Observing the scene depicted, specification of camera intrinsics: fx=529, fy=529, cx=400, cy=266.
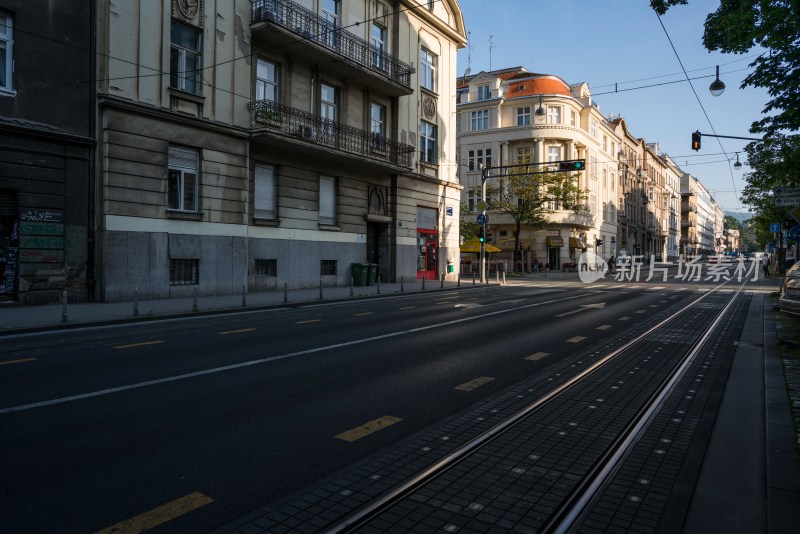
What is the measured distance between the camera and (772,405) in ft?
18.4

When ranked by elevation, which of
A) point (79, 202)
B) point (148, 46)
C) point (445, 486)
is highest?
point (148, 46)

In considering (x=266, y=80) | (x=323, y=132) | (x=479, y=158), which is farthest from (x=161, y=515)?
(x=479, y=158)

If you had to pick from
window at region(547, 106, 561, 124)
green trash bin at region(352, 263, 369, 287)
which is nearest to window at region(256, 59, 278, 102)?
green trash bin at region(352, 263, 369, 287)

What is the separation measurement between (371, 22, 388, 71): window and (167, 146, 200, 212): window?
10.8m

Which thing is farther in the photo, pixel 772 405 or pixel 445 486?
pixel 772 405

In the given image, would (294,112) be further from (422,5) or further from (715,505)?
(715,505)

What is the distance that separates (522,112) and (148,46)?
4260cm

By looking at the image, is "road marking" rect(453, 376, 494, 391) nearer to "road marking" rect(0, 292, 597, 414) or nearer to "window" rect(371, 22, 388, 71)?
"road marking" rect(0, 292, 597, 414)

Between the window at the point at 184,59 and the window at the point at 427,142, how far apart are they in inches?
564

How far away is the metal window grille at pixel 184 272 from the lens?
17.7m

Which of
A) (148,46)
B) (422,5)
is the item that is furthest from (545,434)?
(422,5)

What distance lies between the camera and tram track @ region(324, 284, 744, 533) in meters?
3.35

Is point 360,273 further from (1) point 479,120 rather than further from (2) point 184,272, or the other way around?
(1) point 479,120

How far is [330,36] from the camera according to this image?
22.8 meters
